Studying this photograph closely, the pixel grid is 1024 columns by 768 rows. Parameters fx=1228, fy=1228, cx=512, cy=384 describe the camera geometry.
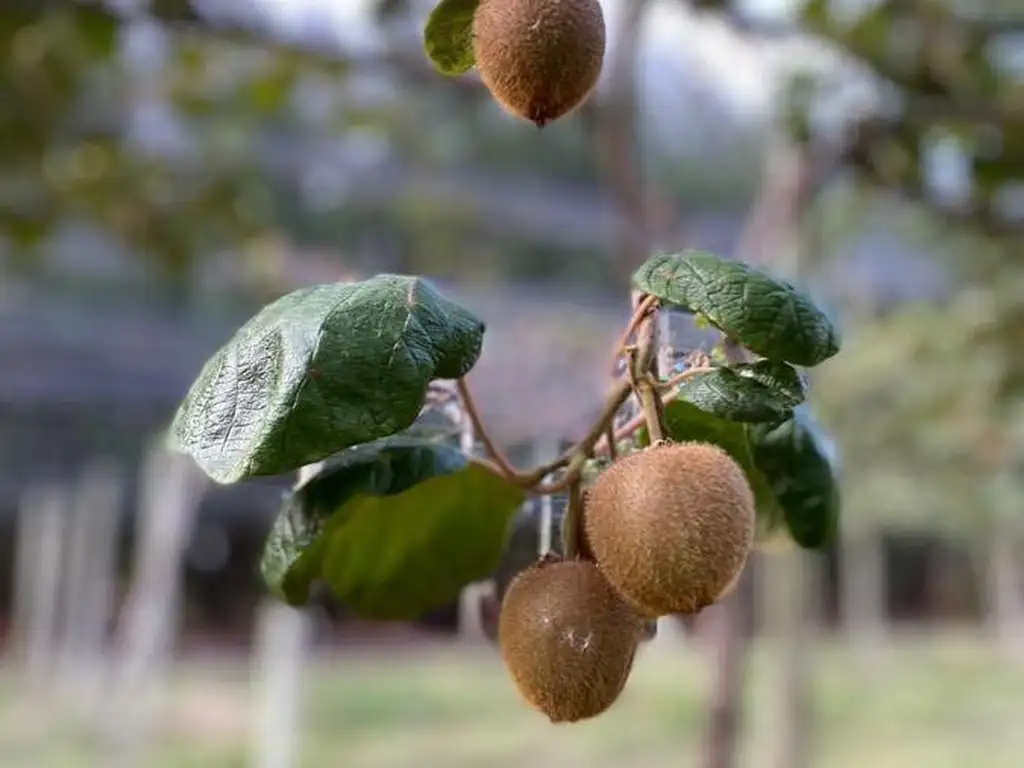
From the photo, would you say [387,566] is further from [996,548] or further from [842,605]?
[842,605]

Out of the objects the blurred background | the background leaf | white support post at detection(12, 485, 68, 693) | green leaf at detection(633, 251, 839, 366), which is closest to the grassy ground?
the blurred background

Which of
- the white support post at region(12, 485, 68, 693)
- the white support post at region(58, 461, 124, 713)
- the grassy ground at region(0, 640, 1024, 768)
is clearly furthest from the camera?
the white support post at region(12, 485, 68, 693)

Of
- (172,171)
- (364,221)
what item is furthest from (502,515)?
(364,221)

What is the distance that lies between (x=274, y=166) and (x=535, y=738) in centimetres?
272

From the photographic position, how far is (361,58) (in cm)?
204

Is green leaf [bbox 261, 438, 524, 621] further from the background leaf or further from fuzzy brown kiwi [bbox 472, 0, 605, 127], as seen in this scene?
fuzzy brown kiwi [bbox 472, 0, 605, 127]

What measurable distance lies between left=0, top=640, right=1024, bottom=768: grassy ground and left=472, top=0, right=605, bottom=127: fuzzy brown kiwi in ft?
14.0

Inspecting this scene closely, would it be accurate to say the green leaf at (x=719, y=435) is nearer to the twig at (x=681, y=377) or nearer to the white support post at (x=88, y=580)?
the twig at (x=681, y=377)

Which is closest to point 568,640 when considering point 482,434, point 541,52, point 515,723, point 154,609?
point 482,434

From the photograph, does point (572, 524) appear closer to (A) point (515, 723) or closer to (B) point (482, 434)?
(B) point (482, 434)

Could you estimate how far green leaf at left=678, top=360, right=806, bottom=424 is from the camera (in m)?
0.53

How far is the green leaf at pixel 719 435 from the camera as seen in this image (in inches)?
24.4

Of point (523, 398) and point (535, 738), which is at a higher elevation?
point (523, 398)

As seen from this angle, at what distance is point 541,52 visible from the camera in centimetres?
50
